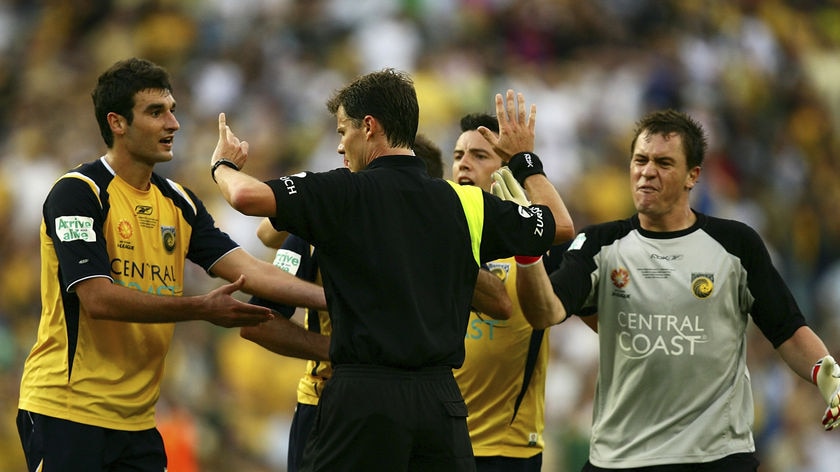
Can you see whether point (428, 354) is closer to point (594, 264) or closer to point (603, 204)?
point (594, 264)

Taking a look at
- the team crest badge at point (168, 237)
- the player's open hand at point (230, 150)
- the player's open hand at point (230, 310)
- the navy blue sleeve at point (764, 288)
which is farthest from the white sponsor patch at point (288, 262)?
the navy blue sleeve at point (764, 288)

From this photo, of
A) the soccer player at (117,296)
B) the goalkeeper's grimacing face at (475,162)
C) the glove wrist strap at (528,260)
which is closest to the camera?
the soccer player at (117,296)

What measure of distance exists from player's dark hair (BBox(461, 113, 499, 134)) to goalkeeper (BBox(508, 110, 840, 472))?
1.23m

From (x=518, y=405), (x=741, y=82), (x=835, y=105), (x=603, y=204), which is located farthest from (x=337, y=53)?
(x=518, y=405)

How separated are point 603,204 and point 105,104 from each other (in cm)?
818

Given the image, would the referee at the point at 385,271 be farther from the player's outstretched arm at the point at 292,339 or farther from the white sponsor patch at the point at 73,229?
the player's outstretched arm at the point at 292,339

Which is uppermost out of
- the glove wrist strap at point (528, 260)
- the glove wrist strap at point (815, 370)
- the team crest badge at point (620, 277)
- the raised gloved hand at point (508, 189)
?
the raised gloved hand at point (508, 189)

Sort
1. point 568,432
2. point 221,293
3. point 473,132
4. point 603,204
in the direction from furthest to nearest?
1. point 603,204
2. point 568,432
3. point 473,132
4. point 221,293

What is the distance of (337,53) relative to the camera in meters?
13.8

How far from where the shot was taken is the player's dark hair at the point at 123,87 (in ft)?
19.5

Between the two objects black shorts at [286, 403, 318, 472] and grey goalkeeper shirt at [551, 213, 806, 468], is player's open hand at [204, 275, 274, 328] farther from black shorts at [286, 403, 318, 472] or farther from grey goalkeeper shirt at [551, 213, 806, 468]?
grey goalkeeper shirt at [551, 213, 806, 468]

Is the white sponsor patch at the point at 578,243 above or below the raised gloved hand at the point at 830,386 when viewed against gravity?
above

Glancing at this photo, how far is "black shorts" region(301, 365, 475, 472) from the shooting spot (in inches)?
185

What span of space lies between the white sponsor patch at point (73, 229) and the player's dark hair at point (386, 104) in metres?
1.37
